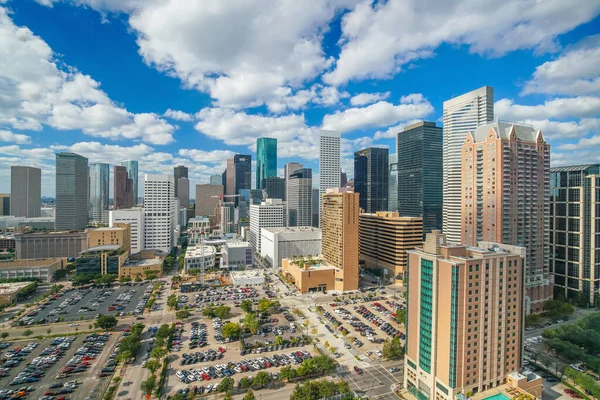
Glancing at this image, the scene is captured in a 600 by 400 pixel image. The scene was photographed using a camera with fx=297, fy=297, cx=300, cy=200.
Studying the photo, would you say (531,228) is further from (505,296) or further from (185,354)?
(185,354)

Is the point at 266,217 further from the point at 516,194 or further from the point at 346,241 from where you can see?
the point at 516,194

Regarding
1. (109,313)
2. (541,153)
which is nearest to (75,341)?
(109,313)

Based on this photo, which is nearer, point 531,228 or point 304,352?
point 304,352

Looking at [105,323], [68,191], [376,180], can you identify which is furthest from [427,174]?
[68,191]

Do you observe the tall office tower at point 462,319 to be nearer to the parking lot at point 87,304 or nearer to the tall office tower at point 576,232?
the tall office tower at point 576,232

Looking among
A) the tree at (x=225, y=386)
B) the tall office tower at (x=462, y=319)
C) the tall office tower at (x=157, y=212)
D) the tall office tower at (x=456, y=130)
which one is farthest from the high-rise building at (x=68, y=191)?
the tall office tower at (x=462, y=319)
